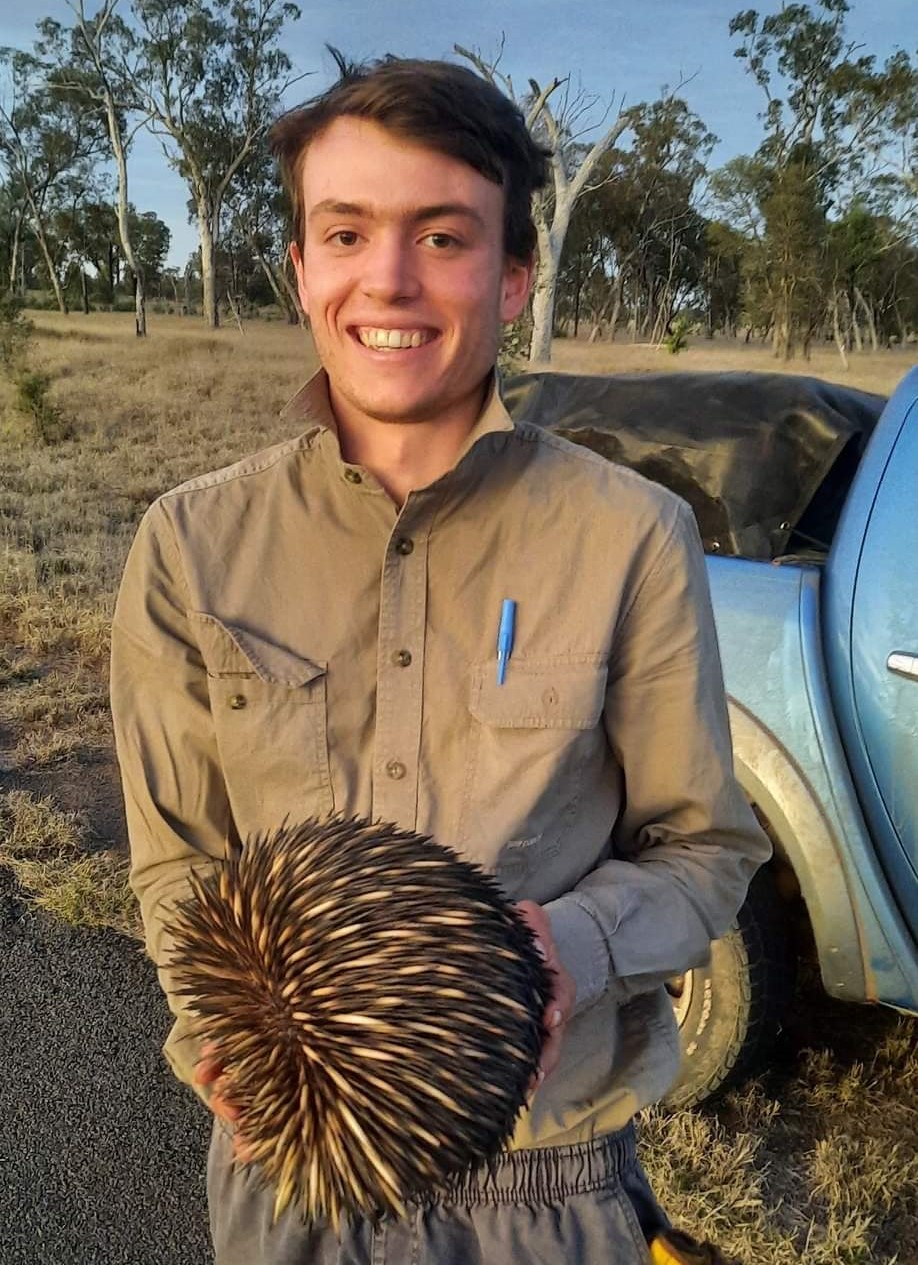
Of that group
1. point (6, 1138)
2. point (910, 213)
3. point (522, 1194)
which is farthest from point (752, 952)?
point (910, 213)

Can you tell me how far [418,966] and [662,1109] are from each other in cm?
→ 247

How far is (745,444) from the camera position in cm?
408

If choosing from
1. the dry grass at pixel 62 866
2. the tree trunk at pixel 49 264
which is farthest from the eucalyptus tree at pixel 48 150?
the dry grass at pixel 62 866

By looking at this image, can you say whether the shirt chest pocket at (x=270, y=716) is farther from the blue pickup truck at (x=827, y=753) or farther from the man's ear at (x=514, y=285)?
the blue pickup truck at (x=827, y=753)

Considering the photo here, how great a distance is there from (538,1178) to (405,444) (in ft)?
4.08

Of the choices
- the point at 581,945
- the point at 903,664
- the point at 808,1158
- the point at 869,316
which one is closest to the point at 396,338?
the point at 581,945

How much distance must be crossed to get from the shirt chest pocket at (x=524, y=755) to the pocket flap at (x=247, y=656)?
0.28 m

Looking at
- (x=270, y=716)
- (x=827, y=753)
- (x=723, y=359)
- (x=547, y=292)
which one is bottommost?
(x=723, y=359)

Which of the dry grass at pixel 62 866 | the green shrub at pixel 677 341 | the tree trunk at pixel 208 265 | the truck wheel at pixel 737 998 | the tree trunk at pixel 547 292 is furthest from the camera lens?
the tree trunk at pixel 208 265

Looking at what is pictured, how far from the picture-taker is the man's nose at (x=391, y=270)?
73.7 inches

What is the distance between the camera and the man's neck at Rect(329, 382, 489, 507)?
78.4 inches

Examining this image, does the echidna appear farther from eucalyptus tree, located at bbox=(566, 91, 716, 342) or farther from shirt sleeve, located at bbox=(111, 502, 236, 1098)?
eucalyptus tree, located at bbox=(566, 91, 716, 342)

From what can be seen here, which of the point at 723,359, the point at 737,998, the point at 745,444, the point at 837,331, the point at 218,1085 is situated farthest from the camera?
the point at 837,331

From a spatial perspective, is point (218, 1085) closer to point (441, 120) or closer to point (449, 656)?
point (449, 656)
